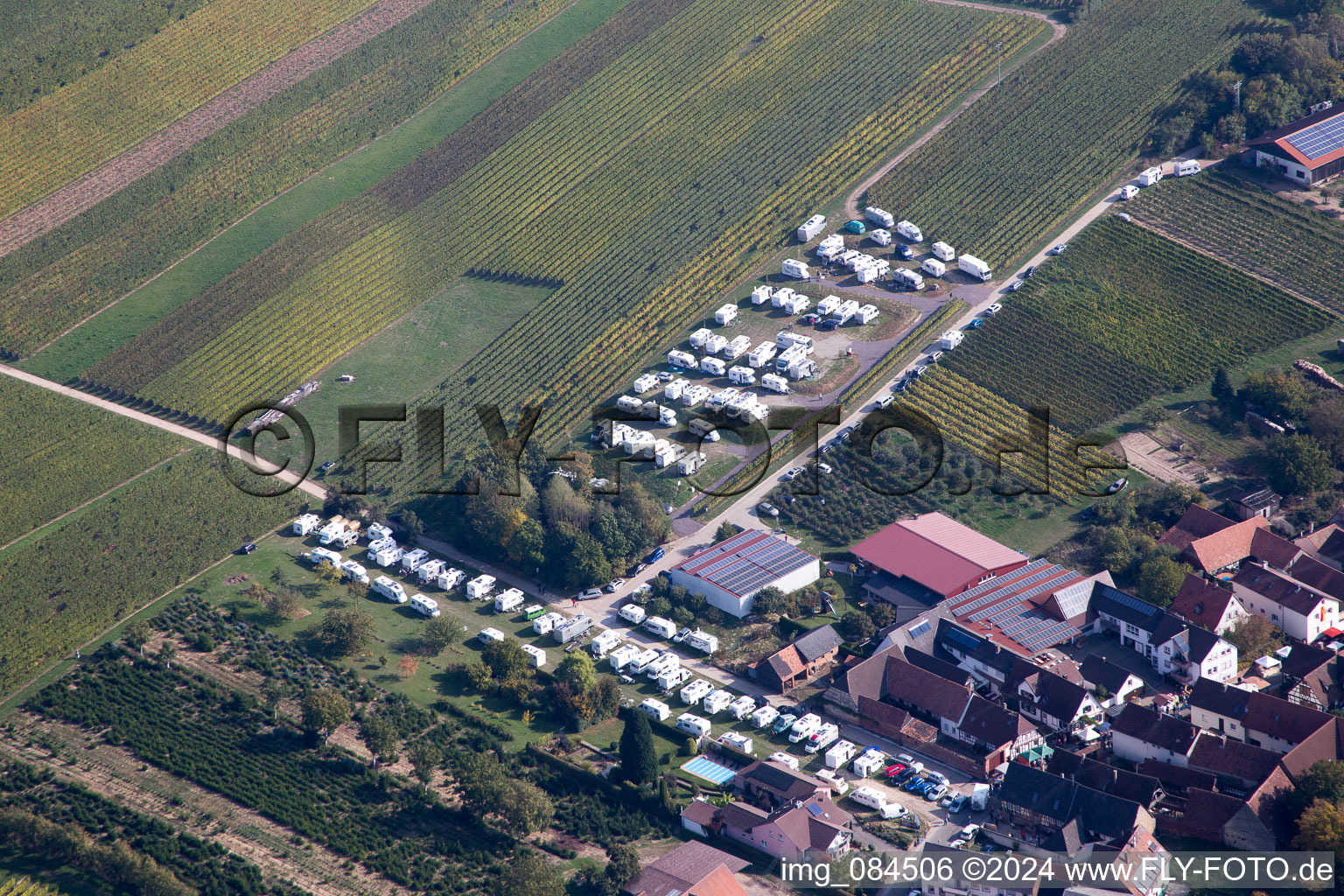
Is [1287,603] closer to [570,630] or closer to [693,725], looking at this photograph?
[693,725]

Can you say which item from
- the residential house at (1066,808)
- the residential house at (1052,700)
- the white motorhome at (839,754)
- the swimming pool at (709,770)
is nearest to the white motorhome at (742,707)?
the swimming pool at (709,770)

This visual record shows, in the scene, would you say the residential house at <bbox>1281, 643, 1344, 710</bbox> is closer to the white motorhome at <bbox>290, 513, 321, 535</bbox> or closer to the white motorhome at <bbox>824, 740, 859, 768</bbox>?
the white motorhome at <bbox>824, 740, 859, 768</bbox>

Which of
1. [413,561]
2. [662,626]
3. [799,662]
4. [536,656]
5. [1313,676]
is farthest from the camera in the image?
[413,561]

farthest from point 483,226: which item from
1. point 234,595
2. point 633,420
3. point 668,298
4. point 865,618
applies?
point 865,618

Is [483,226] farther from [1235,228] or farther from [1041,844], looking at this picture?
[1041,844]

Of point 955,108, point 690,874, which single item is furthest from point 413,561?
point 955,108

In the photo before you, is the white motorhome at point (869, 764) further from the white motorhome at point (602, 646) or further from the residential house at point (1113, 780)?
the white motorhome at point (602, 646)

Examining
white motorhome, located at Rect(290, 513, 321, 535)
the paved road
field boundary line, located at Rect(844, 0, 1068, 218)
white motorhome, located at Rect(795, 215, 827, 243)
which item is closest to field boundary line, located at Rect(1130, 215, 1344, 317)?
field boundary line, located at Rect(844, 0, 1068, 218)
